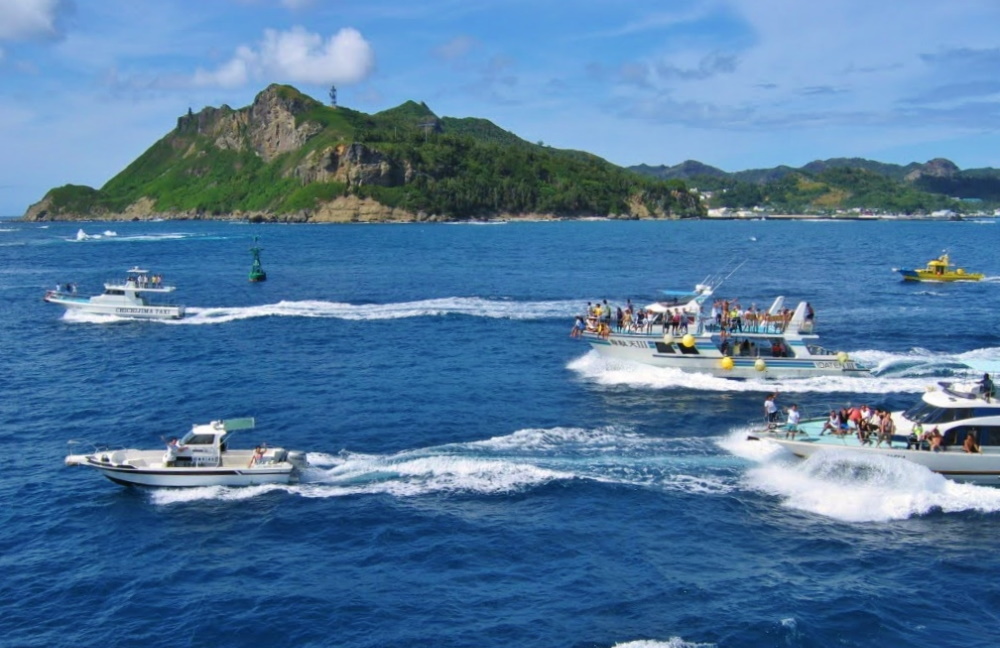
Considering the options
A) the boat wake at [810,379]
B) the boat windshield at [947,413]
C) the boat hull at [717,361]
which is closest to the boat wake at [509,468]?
the boat windshield at [947,413]

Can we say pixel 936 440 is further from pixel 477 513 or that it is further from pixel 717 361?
pixel 717 361

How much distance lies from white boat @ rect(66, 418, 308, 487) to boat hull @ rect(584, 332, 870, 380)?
1121 inches

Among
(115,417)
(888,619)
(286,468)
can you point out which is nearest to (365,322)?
(115,417)

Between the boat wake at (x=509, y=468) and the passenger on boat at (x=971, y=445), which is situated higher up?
the passenger on boat at (x=971, y=445)

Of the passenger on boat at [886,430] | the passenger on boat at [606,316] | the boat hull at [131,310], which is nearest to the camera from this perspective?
the passenger on boat at [886,430]

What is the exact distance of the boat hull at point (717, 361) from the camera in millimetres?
57656

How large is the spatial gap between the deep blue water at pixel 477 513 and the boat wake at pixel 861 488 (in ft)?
0.42

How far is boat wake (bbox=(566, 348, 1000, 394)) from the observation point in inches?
2178

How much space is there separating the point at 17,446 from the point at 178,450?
41.1 feet

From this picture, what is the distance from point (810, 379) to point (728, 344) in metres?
5.68

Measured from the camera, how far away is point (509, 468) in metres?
38.9

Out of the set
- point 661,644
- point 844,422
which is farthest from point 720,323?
point 661,644

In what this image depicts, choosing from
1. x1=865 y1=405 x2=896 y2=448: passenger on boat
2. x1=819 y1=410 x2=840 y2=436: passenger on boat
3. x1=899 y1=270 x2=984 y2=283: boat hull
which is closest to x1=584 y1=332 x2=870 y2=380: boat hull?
x1=819 y1=410 x2=840 y2=436: passenger on boat

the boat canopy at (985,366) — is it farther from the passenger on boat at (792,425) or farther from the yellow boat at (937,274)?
the yellow boat at (937,274)
